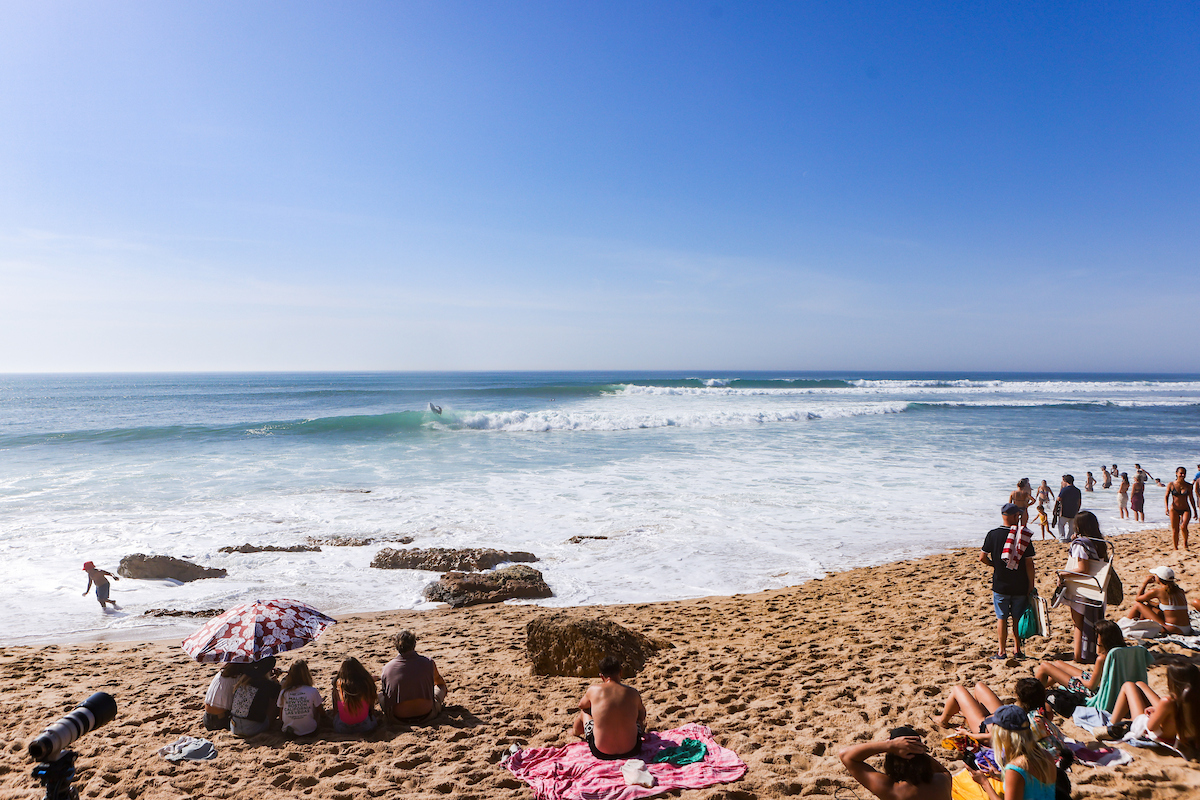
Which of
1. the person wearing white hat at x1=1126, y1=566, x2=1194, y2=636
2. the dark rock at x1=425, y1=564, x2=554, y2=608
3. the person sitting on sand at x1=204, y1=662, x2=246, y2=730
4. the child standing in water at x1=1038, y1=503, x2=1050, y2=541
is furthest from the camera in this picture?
the child standing in water at x1=1038, y1=503, x2=1050, y2=541

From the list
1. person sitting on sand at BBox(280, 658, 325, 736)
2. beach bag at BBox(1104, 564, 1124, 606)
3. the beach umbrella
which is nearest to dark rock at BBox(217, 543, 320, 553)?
the beach umbrella

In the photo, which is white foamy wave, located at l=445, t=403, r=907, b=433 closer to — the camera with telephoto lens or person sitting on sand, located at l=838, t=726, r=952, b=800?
person sitting on sand, located at l=838, t=726, r=952, b=800

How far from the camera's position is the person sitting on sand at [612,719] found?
439 cm

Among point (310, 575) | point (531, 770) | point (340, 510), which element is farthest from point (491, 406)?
point (531, 770)

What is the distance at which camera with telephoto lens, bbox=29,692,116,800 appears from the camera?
8.97 feet

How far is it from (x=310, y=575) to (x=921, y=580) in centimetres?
993

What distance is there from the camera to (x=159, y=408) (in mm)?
48500

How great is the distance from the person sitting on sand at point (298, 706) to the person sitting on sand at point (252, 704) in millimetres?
110

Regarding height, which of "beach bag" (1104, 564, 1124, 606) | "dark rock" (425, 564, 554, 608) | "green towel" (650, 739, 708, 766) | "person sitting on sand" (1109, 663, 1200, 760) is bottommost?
"dark rock" (425, 564, 554, 608)

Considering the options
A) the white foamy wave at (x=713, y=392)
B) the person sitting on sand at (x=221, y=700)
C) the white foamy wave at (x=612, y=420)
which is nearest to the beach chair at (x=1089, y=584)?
the person sitting on sand at (x=221, y=700)

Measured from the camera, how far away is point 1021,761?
126 inches

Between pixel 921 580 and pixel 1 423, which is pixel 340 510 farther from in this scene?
pixel 1 423

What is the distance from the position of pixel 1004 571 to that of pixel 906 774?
137 inches

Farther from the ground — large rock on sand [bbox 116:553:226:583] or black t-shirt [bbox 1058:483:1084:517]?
black t-shirt [bbox 1058:483:1084:517]
